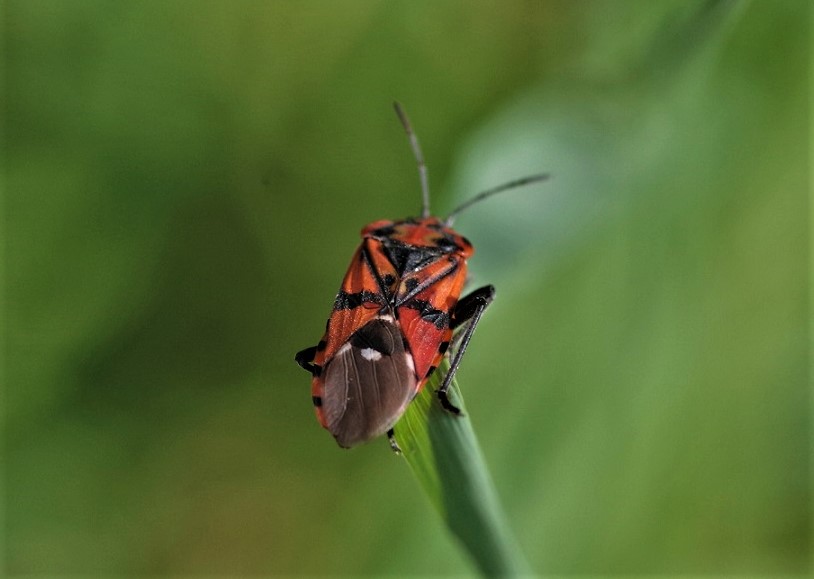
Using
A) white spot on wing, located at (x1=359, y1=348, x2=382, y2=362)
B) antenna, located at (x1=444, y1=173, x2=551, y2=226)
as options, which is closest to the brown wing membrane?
white spot on wing, located at (x1=359, y1=348, x2=382, y2=362)

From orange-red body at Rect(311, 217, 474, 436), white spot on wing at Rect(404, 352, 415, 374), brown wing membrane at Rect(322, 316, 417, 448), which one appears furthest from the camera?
orange-red body at Rect(311, 217, 474, 436)

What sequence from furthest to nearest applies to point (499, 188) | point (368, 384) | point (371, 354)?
1. point (499, 188)
2. point (371, 354)
3. point (368, 384)

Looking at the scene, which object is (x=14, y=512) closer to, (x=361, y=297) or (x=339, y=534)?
(x=339, y=534)

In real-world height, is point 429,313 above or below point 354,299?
below

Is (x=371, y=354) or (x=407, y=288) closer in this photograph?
(x=371, y=354)

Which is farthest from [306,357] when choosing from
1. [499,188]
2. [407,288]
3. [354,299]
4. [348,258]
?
[348,258]

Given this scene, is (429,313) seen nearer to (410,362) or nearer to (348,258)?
(410,362)

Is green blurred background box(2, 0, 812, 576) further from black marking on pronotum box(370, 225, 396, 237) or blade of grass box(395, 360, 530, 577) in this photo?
blade of grass box(395, 360, 530, 577)
